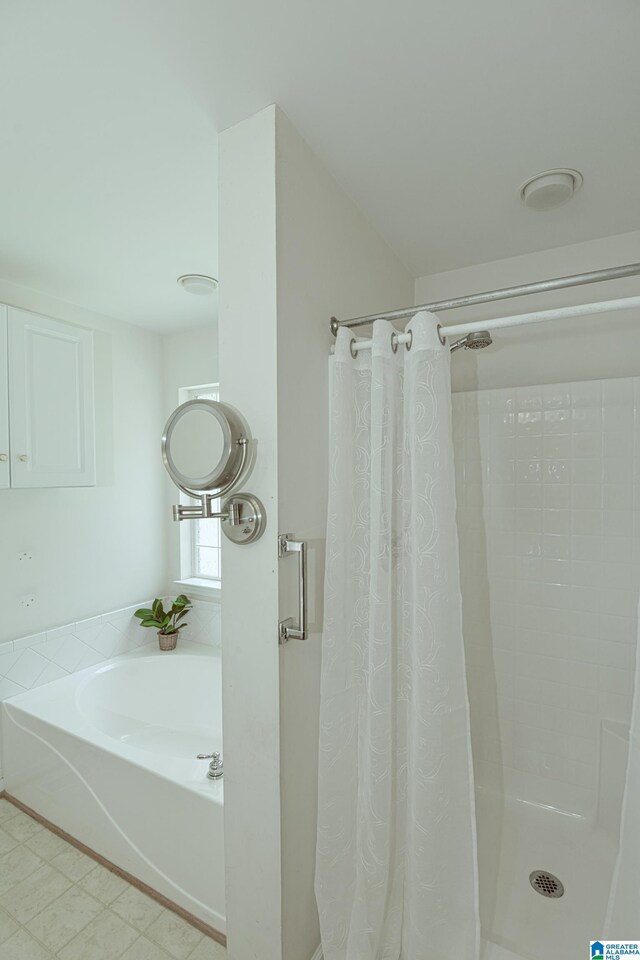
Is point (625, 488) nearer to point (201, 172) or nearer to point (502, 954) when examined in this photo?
point (502, 954)

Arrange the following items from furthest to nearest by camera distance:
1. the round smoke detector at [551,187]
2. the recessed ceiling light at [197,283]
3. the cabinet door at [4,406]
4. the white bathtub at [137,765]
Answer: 1. the recessed ceiling light at [197,283]
2. the cabinet door at [4,406]
3. the white bathtub at [137,765]
4. the round smoke detector at [551,187]

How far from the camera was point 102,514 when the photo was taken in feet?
9.09

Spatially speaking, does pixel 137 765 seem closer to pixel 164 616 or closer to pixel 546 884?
pixel 164 616

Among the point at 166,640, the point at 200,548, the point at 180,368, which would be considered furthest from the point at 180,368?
the point at 166,640

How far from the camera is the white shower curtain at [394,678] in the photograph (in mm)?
1240

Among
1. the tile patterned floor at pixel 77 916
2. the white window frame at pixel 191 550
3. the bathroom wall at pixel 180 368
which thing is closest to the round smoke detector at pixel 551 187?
the bathroom wall at pixel 180 368

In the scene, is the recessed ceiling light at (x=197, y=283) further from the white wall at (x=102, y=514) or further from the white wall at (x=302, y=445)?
the white wall at (x=302, y=445)

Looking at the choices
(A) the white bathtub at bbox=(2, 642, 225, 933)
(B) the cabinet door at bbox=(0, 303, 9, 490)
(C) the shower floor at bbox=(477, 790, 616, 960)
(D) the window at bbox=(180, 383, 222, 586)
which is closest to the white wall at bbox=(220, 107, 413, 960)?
(A) the white bathtub at bbox=(2, 642, 225, 933)

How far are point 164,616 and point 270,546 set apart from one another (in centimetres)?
199

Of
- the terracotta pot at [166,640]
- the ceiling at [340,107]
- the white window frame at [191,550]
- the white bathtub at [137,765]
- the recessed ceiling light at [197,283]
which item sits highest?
the recessed ceiling light at [197,283]

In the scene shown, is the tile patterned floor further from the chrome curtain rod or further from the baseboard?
the chrome curtain rod

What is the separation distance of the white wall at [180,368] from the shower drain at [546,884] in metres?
2.38

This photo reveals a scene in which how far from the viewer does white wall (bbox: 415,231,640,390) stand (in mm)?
1814

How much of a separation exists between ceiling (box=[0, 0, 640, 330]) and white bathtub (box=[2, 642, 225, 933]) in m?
2.00
